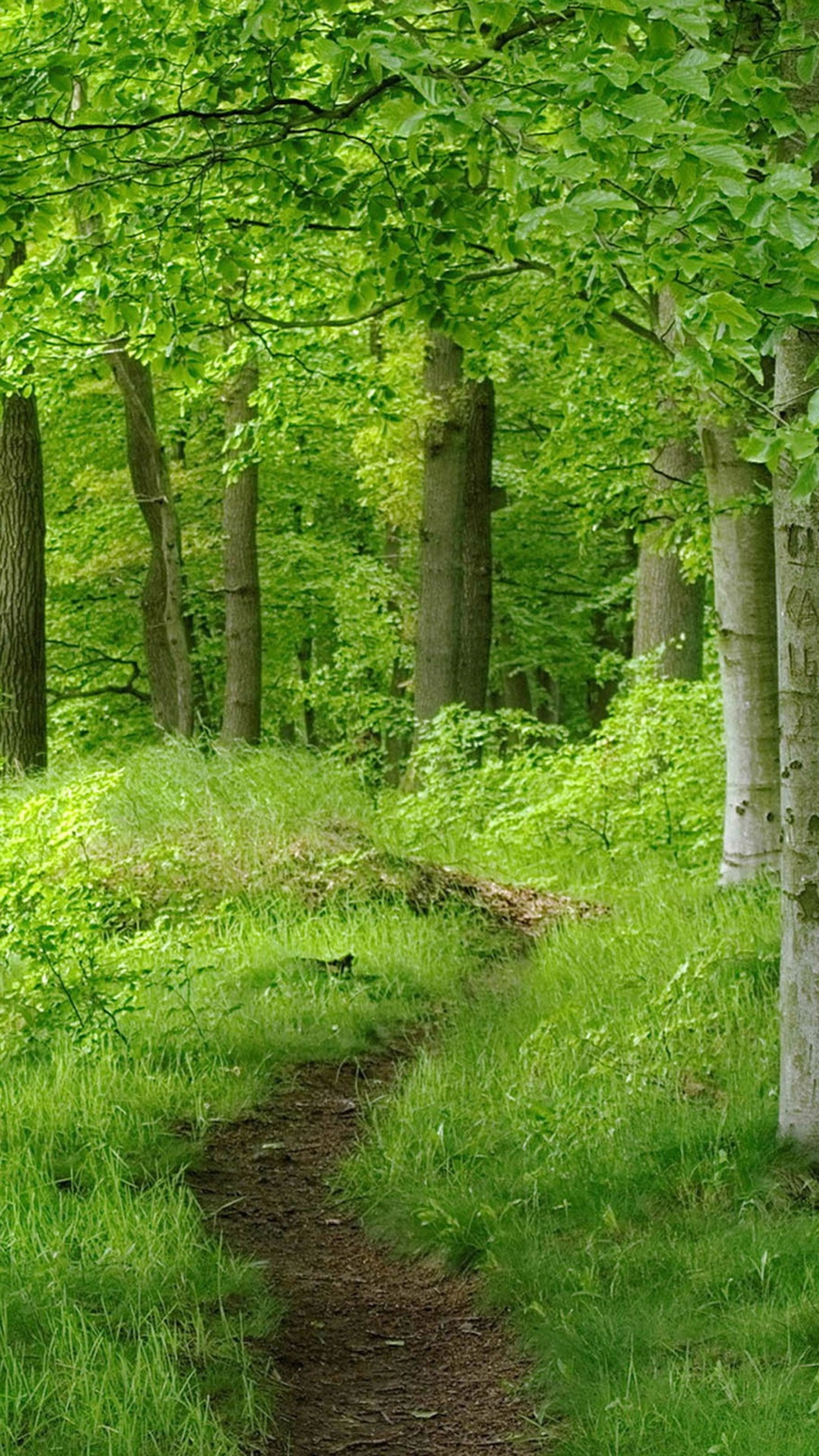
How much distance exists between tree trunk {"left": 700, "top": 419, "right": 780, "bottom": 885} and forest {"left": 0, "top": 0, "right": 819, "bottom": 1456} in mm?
32

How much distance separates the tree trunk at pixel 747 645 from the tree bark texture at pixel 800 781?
144 inches

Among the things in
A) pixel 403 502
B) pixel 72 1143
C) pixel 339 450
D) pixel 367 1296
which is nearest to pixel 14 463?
pixel 403 502

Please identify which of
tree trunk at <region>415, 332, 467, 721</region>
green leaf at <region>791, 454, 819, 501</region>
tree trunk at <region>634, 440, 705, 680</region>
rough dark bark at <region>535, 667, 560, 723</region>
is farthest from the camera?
rough dark bark at <region>535, 667, 560, 723</region>

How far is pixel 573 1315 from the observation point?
4488 mm

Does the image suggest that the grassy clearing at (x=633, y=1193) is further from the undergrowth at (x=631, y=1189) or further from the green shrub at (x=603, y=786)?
the green shrub at (x=603, y=786)

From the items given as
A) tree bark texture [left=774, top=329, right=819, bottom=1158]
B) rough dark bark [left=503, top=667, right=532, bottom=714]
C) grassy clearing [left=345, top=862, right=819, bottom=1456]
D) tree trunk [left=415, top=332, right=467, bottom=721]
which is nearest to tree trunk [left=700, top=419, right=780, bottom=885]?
grassy clearing [left=345, top=862, right=819, bottom=1456]

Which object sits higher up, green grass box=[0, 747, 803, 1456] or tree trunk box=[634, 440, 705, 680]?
tree trunk box=[634, 440, 705, 680]

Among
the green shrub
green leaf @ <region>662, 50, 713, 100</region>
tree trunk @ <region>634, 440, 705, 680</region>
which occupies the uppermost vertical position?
green leaf @ <region>662, 50, 713, 100</region>

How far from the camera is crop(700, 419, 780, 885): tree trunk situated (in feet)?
29.3

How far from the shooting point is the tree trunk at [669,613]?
1510cm

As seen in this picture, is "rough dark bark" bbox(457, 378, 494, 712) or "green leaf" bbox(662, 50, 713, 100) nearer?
"green leaf" bbox(662, 50, 713, 100)

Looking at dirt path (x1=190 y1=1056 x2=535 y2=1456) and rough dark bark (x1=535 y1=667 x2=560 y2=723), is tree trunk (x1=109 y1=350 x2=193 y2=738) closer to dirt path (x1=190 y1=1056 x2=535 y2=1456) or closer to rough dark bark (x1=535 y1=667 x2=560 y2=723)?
dirt path (x1=190 y1=1056 x2=535 y2=1456)

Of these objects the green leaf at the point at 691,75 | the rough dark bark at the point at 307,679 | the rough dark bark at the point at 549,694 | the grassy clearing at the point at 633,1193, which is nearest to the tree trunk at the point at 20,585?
the rough dark bark at the point at 307,679

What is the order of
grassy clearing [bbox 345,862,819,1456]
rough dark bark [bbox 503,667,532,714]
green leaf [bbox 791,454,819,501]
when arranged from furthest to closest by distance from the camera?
rough dark bark [bbox 503,667,532,714], grassy clearing [bbox 345,862,819,1456], green leaf [bbox 791,454,819,501]
